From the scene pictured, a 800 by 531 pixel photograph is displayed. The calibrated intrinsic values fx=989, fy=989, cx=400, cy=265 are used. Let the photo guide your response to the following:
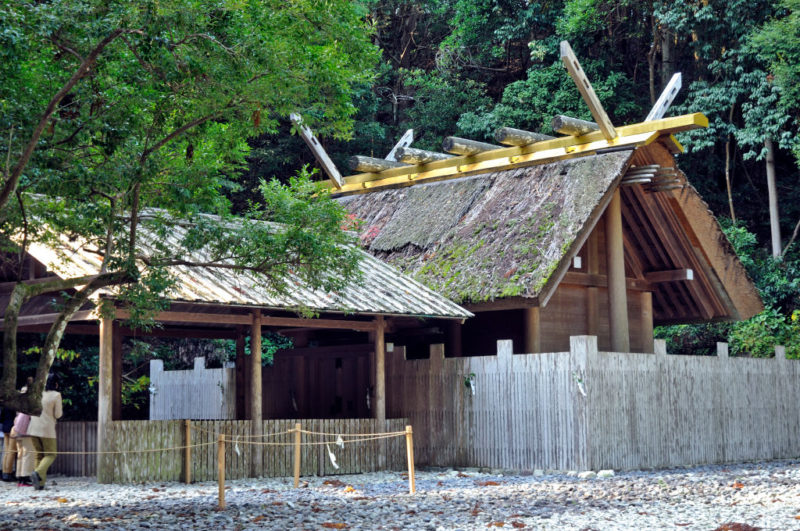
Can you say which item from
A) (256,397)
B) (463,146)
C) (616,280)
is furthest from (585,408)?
(463,146)

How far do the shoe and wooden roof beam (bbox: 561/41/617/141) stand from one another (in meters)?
9.65

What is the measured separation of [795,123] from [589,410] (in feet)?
51.5

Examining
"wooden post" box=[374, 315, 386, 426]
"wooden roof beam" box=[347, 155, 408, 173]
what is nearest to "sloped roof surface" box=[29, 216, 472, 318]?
"wooden post" box=[374, 315, 386, 426]

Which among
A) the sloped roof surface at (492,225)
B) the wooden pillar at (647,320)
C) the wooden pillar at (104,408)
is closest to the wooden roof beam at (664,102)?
the sloped roof surface at (492,225)

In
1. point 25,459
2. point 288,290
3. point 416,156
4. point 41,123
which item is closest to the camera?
point 41,123

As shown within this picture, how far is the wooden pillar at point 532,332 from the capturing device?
15961 mm

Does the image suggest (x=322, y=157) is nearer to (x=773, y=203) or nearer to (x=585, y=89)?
(x=585, y=89)

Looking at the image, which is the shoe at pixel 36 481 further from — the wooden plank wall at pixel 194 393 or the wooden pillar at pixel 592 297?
the wooden pillar at pixel 592 297

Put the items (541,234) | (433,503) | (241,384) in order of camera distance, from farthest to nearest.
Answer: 1. (241,384)
2. (541,234)
3. (433,503)

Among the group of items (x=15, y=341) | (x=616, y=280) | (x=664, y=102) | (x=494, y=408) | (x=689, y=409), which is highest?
(x=664, y=102)

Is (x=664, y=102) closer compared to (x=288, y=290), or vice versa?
(x=288, y=290)

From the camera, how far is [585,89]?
16.0 m

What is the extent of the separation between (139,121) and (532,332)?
840cm

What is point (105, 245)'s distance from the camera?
9.75 m
